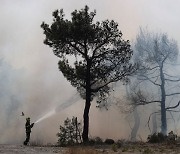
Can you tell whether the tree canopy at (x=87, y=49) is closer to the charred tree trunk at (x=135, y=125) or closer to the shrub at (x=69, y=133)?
the shrub at (x=69, y=133)

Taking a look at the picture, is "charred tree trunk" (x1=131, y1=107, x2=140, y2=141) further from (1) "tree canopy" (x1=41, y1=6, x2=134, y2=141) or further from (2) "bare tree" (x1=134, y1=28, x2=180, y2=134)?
(1) "tree canopy" (x1=41, y1=6, x2=134, y2=141)

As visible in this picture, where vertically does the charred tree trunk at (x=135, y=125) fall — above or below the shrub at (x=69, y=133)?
above

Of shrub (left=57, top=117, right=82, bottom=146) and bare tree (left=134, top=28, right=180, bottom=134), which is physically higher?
bare tree (left=134, top=28, right=180, bottom=134)

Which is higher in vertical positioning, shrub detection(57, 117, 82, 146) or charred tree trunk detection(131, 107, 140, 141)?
charred tree trunk detection(131, 107, 140, 141)

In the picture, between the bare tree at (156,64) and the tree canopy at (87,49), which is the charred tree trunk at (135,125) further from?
the tree canopy at (87,49)

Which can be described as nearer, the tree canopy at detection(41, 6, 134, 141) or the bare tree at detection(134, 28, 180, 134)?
the tree canopy at detection(41, 6, 134, 141)

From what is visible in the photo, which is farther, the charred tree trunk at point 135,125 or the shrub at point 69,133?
the charred tree trunk at point 135,125

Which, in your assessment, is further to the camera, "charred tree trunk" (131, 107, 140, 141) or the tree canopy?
"charred tree trunk" (131, 107, 140, 141)

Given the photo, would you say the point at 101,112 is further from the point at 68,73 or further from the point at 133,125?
the point at 68,73

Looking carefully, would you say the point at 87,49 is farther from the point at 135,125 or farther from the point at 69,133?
the point at 135,125

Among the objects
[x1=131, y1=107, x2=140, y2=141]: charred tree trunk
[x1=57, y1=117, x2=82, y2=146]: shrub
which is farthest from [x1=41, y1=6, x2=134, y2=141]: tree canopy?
[x1=131, y1=107, x2=140, y2=141]: charred tree trunk

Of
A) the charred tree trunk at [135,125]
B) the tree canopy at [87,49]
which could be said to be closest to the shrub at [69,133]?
the tree canopy at [87,49]

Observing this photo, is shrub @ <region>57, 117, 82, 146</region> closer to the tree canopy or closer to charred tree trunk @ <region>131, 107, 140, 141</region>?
the tree canopy

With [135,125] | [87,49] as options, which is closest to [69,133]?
[87,49]
